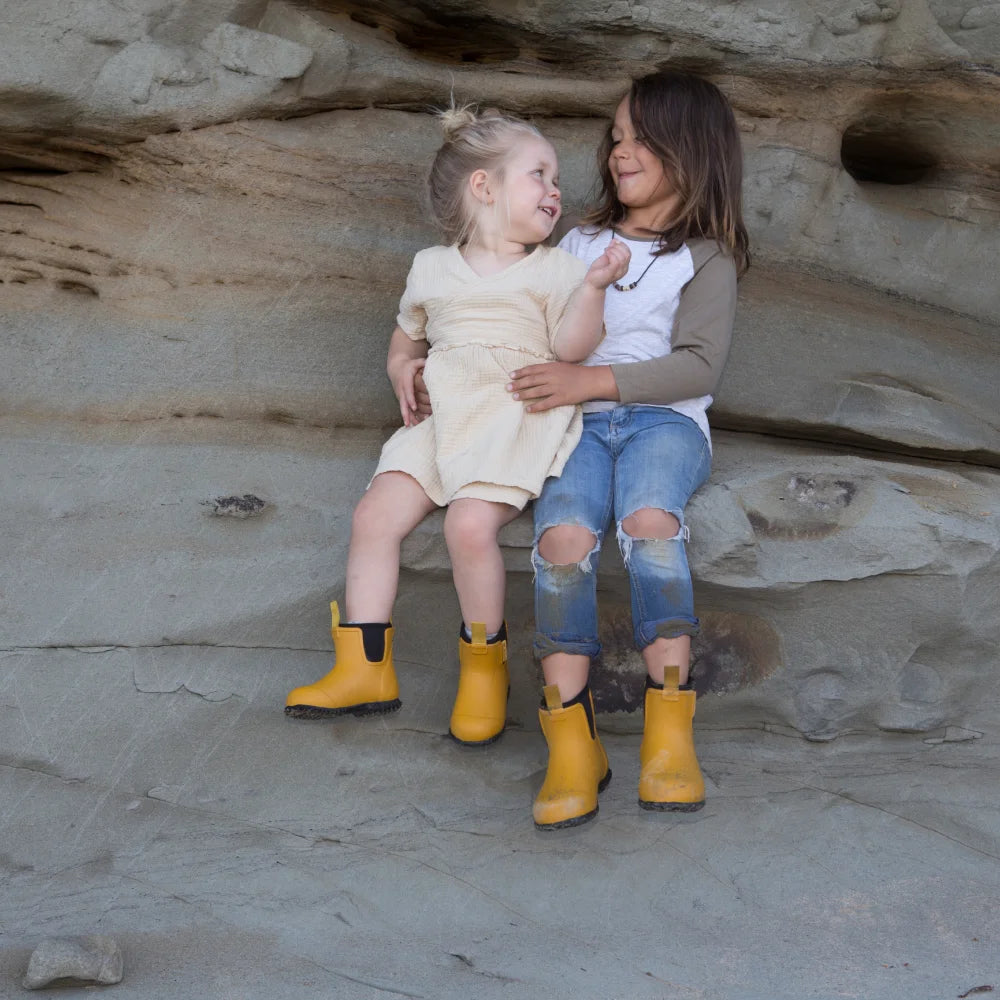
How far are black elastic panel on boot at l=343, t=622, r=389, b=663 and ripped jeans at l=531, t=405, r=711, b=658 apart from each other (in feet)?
0.97

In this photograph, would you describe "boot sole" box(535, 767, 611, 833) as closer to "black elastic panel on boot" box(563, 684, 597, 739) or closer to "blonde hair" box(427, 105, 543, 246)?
"black elastic panel on boot" box(563, 684, 597, 739)

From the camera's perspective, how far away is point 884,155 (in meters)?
3.15

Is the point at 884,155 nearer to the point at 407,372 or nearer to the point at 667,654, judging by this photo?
the point at 407,372

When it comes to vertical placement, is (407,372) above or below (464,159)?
below

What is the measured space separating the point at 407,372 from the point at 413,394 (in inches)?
1.8

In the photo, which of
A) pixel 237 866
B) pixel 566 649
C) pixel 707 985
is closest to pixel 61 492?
pixel 237 866

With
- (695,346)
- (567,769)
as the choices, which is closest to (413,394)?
(695,346)

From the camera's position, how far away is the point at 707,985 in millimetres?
1838

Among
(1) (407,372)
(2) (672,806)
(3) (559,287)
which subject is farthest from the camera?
(1) (407,372)

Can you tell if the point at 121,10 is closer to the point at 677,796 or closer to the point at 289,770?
the point at 289,770

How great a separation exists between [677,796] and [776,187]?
4.95 feet

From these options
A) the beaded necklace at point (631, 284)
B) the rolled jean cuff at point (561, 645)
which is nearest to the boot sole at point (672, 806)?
the rolled jean cuff at point (561, 645)

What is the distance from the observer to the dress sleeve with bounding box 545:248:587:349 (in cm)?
234

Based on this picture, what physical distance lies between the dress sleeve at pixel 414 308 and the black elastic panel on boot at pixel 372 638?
604 millimetres
